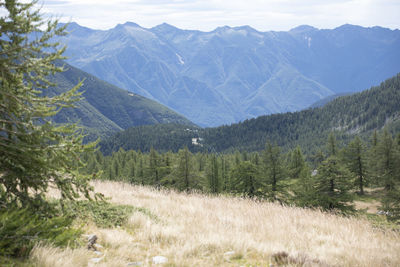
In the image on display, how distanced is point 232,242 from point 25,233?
3.87 meters

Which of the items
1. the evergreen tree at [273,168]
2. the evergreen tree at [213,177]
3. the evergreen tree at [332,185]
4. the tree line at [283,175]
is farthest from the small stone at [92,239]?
the evergreen tree at [213,177]

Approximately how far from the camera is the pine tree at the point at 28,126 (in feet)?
16.8

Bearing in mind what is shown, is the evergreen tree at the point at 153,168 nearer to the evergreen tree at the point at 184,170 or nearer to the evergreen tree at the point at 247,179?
the evergreen tree at the point at 184,170

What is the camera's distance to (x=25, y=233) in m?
4.49

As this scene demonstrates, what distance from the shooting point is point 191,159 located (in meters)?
33.7

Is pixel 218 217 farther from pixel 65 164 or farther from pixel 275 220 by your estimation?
pixel 65 164

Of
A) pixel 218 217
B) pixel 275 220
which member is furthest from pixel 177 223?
pixel 275 220

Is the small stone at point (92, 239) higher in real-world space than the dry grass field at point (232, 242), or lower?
higher

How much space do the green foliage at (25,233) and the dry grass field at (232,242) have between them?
0.22 metres

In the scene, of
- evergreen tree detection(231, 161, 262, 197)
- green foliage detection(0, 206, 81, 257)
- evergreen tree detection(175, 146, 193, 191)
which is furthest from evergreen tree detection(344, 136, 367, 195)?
green foliage detection(0, 206, 81, 257)

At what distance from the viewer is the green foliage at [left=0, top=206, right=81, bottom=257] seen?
13.9 feet

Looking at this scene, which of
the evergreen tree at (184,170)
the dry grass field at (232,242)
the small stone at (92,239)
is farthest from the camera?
the evergreen tree at (184,170)

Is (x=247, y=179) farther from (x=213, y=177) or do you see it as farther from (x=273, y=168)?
(x=213, y=177)

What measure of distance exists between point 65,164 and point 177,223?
3.62 m
